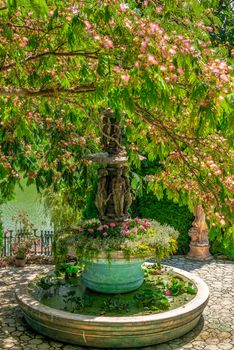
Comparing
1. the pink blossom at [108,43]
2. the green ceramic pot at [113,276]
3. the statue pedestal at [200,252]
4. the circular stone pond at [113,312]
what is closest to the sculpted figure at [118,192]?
the green ceramic pot at [113,276]

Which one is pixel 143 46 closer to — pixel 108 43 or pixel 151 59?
pixel 151 59

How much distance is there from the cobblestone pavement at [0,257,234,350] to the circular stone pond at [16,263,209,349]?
6.6 inches

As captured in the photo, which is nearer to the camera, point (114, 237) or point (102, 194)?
point (114, 237)

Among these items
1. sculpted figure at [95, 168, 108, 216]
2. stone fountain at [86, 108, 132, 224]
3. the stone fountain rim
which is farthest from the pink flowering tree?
the stone fountain rim

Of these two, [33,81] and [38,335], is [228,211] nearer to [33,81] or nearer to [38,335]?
[33,81]

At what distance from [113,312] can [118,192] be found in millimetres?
2286

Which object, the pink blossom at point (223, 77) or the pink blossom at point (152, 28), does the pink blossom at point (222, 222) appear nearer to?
the pink blossom at point (223, 77)

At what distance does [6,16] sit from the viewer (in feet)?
18.6

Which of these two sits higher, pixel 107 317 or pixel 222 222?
pixel 222 222

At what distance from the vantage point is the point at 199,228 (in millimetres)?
13992

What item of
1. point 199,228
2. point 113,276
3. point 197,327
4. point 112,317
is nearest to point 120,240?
point 113,276

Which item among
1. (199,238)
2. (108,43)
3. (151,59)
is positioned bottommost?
(199,238)

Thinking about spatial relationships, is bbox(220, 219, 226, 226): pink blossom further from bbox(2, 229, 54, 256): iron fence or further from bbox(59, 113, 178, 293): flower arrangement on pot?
bbox(2, 229, 54, 256): iron fence

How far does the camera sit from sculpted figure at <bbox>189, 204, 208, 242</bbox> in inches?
549
